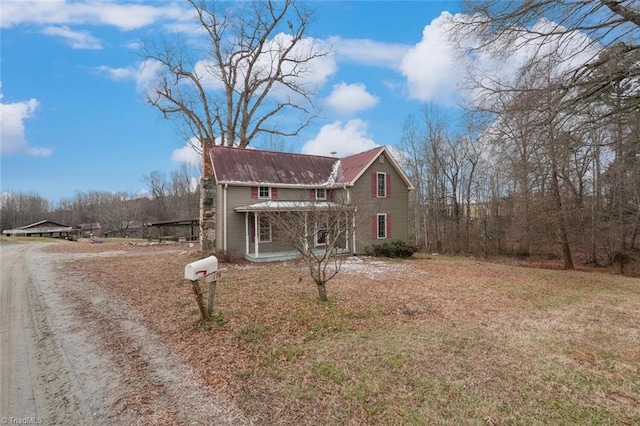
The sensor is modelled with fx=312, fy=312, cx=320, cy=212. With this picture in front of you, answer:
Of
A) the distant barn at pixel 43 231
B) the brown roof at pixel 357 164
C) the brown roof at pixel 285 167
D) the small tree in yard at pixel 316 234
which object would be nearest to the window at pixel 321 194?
the brown roof at pixel 285 167

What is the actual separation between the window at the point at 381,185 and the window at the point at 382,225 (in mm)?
1145

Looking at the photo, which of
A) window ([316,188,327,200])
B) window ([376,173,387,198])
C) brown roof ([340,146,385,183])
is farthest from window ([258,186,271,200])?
window ([376,173,387,198])

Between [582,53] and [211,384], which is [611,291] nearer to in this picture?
[582,53]

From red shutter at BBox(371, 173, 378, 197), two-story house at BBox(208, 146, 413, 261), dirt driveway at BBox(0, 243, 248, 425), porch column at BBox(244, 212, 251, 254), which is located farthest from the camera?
red shutter at BBox(371, 173, 378, 197)

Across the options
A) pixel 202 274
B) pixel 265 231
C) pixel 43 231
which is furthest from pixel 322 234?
pixel 43 231

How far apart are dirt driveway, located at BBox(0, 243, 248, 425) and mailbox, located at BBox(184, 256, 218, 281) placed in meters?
1.09

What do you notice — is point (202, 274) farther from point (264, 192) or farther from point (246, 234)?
point (264, 192)

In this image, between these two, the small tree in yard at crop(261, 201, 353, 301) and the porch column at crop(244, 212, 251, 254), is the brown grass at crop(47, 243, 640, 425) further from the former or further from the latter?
the porch column at crop(244, 212, 251, 254)

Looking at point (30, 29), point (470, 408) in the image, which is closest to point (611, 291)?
point (470, 408)

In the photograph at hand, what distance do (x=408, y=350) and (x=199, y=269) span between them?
3284mm

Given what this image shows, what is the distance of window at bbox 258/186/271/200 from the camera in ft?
50.7

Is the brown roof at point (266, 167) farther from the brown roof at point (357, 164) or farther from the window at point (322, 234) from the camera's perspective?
the window at point (322, 234)

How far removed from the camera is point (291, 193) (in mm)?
16312

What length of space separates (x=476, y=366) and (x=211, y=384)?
3.24 m
